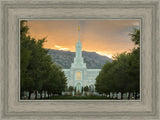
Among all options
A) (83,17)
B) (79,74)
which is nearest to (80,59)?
(79,74)

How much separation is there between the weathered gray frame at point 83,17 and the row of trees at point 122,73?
44cm

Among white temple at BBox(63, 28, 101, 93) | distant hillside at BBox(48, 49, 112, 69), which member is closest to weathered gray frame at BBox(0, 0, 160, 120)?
white temple at BBox(63, 28, 101, 93)

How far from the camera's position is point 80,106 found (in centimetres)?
920

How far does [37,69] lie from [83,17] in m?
2.96

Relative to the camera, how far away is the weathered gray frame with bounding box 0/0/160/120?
361 inches

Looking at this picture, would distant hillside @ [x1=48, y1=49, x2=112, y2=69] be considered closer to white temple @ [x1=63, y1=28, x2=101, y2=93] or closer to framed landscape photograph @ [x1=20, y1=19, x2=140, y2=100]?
framed landscape photograph @ [x1=20, y1=19, x2=140, y2=100]

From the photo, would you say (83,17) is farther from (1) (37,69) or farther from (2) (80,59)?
(1) (37,69)

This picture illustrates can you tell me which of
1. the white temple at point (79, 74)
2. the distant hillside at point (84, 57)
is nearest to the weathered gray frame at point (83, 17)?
the white temple at point (79, 74)

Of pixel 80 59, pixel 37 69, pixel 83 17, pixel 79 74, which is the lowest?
pixel 79 74

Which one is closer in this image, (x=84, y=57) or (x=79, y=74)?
(x=84, y=57)

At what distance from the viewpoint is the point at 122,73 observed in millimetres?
10117

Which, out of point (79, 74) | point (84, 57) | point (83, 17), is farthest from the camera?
point (79, 74)

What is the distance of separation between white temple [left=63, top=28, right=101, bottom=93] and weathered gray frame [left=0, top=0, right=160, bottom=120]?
129cm

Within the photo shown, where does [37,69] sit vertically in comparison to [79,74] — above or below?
above
